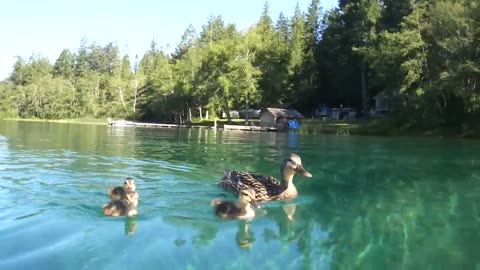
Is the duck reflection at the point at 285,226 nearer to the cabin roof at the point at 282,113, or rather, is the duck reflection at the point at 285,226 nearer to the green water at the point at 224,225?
the green water at the point at 224,225

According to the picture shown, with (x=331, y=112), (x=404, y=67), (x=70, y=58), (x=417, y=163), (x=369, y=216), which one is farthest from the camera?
(x=70, y=58)

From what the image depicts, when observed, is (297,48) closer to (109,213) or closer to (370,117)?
(370,117)

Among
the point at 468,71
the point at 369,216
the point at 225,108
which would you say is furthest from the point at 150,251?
the point at 225,108

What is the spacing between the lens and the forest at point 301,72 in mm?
53812

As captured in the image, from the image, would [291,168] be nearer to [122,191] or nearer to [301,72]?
[122,191]

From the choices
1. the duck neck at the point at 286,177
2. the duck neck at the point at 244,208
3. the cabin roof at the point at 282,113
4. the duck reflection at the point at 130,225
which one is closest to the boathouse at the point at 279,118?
the cabin roof at the point at 282,113

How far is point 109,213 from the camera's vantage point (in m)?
10.3

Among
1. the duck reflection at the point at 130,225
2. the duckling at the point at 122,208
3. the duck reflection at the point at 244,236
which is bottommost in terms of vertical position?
the duck reflection at the point at 244,236

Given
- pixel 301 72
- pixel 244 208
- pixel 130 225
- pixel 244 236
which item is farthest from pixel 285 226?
pixel 301 72

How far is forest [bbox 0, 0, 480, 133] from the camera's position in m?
53.8

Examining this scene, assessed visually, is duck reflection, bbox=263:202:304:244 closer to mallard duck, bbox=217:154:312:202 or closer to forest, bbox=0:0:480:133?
mallard duck, bbox=217:154:312:202

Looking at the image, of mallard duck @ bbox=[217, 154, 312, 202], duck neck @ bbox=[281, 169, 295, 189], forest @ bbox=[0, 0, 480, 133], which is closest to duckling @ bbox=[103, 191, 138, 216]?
mallard duck @ bbox=[217, 154, 312, 202]

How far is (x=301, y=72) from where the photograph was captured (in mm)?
87125

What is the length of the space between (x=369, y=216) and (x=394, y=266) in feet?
11.7
